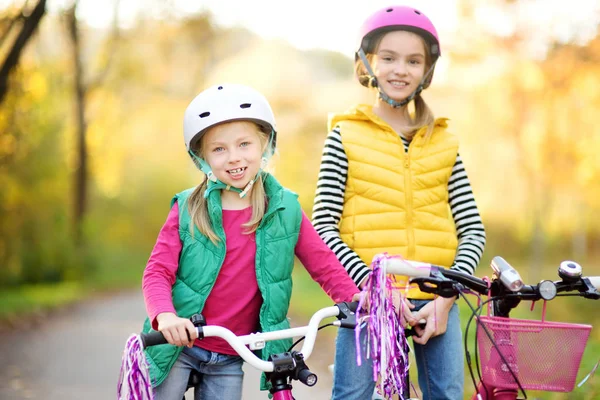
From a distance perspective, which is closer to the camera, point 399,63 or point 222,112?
point 222,112

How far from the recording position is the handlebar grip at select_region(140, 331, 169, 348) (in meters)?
2.71

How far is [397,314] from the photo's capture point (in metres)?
2.91

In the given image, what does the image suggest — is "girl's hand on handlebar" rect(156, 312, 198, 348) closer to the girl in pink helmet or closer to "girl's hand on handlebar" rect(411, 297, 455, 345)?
the girl in pink helmet

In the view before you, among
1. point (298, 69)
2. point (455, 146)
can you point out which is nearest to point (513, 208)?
point (298, 69)

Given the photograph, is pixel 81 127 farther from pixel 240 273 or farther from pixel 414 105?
pixel 240 273

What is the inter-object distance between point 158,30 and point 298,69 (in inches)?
167

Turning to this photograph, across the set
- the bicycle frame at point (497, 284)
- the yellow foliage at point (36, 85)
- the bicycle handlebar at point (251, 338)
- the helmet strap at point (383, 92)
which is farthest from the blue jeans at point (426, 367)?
the yellow foliage at point (36, 85)

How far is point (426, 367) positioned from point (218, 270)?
41.0 inches

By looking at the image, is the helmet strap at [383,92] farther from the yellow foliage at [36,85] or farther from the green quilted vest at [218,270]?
the yellow foliage at [36,85]

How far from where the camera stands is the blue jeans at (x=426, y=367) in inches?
124

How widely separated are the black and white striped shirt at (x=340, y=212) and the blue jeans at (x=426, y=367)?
0.27 meters

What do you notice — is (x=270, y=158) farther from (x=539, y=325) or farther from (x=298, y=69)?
(x=298, y=69)

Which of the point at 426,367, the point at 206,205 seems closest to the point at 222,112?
the point at 206,205

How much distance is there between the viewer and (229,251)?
3270 millimetres
